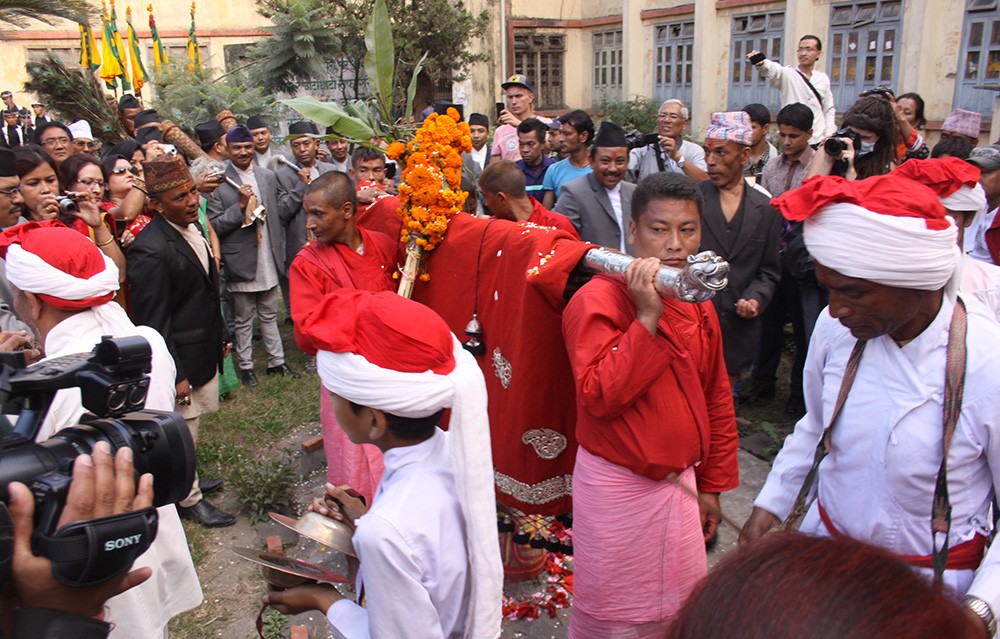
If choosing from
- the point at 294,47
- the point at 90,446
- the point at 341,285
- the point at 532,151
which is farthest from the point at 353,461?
the point at 294,47

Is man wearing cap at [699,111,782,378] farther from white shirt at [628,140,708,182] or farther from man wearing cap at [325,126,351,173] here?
man wearing cap at [325,126,351,173]

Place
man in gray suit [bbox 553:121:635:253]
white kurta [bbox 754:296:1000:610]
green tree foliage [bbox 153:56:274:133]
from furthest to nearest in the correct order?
green tree foliage [bbox 153:56:274:133]
man in gray suit [bbox 553:121:635:253]
white kurta [bbox 754:296:1000:610]

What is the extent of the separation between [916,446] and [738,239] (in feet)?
9.99

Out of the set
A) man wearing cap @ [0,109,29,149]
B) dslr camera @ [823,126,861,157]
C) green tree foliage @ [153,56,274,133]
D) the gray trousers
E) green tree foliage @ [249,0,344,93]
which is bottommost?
the gray trousers

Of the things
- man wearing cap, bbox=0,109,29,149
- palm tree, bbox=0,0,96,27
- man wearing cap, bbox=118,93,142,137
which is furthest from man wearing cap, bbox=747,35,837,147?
man wearing cap, bbox=0,109,29,149

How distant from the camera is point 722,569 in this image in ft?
2.96

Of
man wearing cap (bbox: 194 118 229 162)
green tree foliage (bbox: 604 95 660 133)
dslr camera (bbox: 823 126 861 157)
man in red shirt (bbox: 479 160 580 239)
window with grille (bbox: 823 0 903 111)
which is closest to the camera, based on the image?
man in red shirt (bbox: 479 160 580 239)

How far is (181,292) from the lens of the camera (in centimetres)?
446

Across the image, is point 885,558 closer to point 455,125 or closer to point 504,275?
point 504,275

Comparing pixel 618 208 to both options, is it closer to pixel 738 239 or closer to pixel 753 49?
pixel 738 239

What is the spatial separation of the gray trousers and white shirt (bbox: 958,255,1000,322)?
525cm

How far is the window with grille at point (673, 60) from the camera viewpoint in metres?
17.0

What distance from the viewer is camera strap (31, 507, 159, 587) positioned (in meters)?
1.35

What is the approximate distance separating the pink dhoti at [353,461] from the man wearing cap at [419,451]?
165 cm
